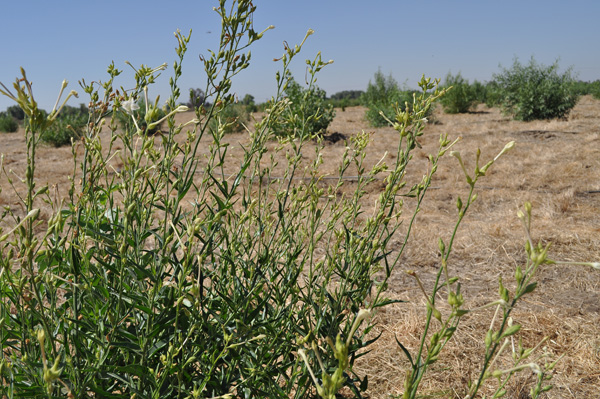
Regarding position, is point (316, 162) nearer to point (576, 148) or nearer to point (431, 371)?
point (431, 371)

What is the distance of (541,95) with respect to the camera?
13828mm

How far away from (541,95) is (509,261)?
1182cm

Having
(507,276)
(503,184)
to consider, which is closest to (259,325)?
(507,276)

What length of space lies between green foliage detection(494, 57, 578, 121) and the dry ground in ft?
19.1

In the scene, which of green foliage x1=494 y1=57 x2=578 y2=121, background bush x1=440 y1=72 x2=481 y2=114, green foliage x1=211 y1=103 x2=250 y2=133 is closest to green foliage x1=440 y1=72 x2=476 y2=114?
background bush x1=440 y1=72 x2=481 y2=114

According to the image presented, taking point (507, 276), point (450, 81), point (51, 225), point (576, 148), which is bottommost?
point (507, 276)

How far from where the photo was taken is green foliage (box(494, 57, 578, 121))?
45.3ft

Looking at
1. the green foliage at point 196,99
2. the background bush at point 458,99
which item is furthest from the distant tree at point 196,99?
the background bush at point 458,99

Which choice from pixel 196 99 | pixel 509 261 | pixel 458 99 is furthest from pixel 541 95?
pixel 196 99

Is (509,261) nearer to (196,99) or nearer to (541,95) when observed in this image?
(196,99)

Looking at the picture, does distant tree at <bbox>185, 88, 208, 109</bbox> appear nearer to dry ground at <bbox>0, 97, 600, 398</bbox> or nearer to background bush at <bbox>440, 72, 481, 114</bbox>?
dry ground at <bbox>0, 97, 600, 398</bbox>

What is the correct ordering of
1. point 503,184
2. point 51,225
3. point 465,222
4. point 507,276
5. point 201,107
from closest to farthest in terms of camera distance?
point 51,225 → point 201,107 → point 507,276 → point 465,222 → point 503,184

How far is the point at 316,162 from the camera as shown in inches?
59.6

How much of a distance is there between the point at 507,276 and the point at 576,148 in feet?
19.7
